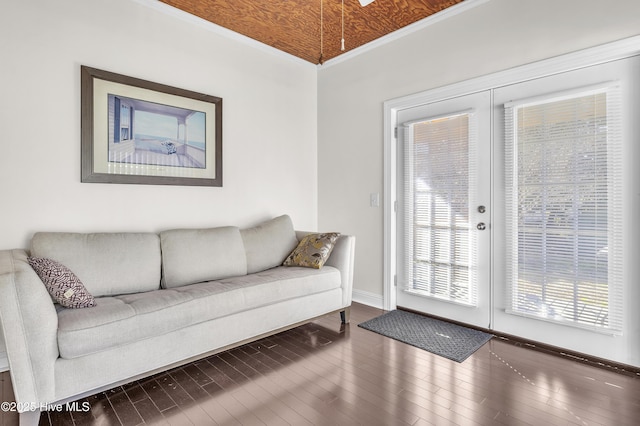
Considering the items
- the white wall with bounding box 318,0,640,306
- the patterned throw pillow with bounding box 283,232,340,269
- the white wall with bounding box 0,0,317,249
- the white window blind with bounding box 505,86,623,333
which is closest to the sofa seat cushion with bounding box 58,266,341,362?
the patterned throw pillow with bounding box 283,232,340,269

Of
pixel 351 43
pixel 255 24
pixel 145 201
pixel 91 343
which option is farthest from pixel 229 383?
pixel 351 43

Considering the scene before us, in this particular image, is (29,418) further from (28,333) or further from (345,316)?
(345,316)

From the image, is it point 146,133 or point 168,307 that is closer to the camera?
point 168,307

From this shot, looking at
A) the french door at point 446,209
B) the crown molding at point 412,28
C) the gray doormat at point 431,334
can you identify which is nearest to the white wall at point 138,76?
the crown molding at point 412,28

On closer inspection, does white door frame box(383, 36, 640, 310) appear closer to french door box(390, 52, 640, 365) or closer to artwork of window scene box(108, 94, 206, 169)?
french door box(390, 52, 640, 365)

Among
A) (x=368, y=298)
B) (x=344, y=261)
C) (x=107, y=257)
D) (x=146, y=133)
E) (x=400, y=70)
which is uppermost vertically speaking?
(x=400, y=70)

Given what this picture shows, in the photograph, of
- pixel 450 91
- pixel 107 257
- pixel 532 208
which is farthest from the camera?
pixel 450 91

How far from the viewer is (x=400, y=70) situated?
3344 millimetres

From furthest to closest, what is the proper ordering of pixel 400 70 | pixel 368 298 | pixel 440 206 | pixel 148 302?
pixel 368 298
pixel 400 70
pixel 440 206
pixel 148 302

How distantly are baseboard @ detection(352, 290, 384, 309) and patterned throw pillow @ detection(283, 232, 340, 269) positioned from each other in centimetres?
87

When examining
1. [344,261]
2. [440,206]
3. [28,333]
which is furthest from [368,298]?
[28,333]

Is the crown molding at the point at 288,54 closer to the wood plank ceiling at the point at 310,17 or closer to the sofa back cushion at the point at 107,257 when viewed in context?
the wood plank ceiling at the point at 310,17

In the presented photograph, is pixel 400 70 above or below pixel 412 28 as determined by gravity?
below

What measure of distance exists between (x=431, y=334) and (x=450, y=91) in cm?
206
